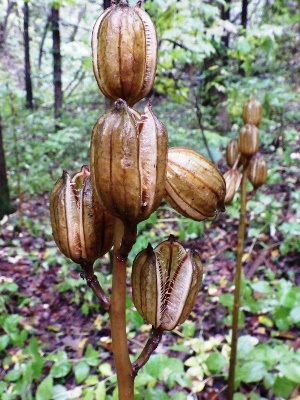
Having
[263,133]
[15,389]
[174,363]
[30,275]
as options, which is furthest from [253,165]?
[263,133]

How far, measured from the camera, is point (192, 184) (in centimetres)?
77

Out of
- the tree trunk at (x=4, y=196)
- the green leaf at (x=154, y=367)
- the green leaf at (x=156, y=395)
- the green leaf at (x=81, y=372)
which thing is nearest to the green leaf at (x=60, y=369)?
the green leaf at (x=81, y=372)

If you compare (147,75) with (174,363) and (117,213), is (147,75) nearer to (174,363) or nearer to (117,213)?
(117,213)

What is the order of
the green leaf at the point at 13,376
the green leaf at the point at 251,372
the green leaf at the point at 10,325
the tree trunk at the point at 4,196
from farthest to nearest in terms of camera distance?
the tree trunk at the point at 4,196 → the green leaf at the point at 10,325 → the green leaf at the point at 13,376 → the green leaf at the point at 251,372

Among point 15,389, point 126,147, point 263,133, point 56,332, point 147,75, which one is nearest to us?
point 126,147

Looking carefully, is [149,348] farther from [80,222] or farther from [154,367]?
[154,367]

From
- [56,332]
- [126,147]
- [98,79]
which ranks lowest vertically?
[56,332]

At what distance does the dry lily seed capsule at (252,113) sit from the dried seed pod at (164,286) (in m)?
1.21

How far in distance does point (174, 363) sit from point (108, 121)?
1.74 metres

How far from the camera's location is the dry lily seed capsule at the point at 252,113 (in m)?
1.87

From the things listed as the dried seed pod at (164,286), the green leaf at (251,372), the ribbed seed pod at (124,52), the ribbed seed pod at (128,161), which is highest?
the ribbed seed pod at (124,52)

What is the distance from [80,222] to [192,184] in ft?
0.72

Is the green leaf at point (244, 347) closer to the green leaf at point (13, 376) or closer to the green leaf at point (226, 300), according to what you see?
the green leaf at point (226, 300)

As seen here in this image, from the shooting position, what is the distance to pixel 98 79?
740mm
